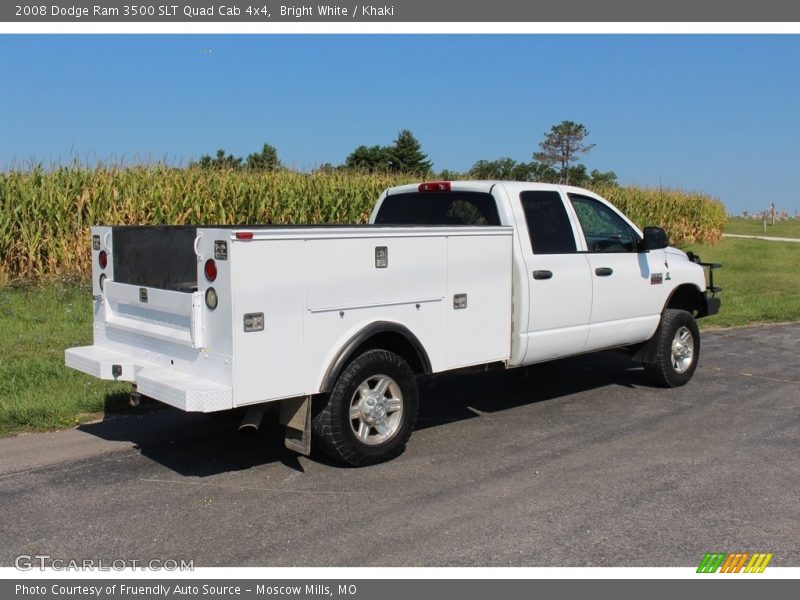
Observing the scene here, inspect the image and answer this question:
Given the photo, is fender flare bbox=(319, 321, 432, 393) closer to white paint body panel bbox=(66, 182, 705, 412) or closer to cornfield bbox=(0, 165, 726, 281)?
white paint body panel bbox=(66, 182, 705, 412)

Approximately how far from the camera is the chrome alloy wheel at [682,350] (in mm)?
9047

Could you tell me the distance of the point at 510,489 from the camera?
570cm

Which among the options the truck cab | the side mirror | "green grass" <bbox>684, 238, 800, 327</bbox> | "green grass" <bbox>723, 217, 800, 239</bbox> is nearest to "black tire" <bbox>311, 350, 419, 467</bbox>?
the truck cab

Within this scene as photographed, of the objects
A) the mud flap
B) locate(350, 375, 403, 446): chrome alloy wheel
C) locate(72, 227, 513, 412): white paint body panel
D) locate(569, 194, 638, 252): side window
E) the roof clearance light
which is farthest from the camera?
locate(569, 194, 638, 252): side window

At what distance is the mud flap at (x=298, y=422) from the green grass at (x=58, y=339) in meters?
2.51

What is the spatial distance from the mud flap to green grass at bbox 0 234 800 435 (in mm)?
2511

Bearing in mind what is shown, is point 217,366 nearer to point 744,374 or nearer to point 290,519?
point 290,519

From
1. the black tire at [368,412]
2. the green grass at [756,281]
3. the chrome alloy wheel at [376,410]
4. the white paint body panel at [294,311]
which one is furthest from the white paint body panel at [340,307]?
the green grass at [756,281]

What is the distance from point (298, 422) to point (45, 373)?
13.0 feet

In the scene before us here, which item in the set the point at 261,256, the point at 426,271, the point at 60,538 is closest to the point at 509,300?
the point at 426,271

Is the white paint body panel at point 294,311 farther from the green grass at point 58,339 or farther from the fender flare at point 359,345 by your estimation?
the green grass at point 58,339

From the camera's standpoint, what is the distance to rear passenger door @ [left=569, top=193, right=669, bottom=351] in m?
7.96

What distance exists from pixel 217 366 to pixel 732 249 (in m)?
30.6

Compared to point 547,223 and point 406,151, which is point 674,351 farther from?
point 406,151
